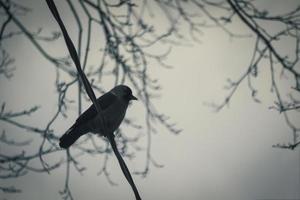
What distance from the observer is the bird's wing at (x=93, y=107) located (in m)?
1.71

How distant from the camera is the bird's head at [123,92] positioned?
5.79ft

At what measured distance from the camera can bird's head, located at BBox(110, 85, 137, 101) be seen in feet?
5.79

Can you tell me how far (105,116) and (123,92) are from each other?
13 centimetres

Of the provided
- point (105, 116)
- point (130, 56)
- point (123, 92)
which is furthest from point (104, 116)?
point (130, 56)

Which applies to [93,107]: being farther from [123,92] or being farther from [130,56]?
[130,56]

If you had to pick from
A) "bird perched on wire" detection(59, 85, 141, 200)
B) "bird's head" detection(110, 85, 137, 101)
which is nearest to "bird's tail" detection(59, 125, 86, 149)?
"bird perched on wire" detection(59, 85, 141, 200)

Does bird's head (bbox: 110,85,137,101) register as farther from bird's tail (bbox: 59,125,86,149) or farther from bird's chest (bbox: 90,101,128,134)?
bird's tail (bbox: 59,125,86,149)

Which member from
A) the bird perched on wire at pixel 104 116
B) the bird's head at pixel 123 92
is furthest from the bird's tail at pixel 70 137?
the bird's head at pixel 123 92

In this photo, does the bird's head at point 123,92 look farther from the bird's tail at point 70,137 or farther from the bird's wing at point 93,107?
the bird's tail at point 70,137

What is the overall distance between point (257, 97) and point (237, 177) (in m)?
0.36

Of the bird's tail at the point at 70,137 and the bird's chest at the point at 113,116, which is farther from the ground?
the bird's chest at the point at 113,116

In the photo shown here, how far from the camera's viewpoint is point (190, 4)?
1.86 metres

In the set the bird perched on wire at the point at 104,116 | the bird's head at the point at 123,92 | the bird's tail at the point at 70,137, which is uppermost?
the bird's head at the point at 123,92

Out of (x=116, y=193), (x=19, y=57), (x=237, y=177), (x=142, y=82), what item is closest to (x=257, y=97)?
(x=237, y=177)
